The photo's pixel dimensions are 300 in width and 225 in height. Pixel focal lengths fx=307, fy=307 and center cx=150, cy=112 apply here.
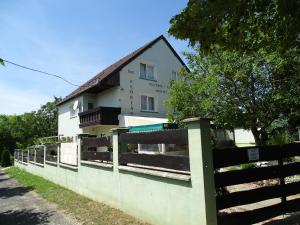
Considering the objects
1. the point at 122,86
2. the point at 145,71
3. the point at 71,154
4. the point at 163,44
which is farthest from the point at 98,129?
the point at 71,154

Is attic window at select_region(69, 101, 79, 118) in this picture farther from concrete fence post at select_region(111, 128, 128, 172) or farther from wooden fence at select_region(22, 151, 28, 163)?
concrete fence post at select_region(111, 128, 128, 172)

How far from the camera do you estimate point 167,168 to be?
6.44 m

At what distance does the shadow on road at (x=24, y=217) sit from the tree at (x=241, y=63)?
232 inches

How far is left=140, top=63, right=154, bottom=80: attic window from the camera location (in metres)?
25.8

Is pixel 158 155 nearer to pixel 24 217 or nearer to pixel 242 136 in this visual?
pixel 24 217

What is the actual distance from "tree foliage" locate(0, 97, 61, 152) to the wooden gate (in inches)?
1488

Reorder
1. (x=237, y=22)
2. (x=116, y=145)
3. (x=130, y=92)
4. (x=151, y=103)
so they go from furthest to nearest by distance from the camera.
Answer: (x=151, y=103) < (x=130, y=92) < (x=116, y=145) < (x=237, y=22)

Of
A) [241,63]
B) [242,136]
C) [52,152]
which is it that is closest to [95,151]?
[52,152]

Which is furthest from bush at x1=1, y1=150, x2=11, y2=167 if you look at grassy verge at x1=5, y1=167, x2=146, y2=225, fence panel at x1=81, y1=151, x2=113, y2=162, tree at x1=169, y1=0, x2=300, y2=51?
tree at x1=169, y1=0, x2=300, y2=51

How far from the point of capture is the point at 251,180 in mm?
6102

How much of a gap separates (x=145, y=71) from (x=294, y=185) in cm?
2027

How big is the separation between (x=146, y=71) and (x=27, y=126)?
105ft

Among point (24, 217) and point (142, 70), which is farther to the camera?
point (142, 70)

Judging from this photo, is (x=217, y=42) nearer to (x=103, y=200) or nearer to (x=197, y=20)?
(x=197, y=20)
